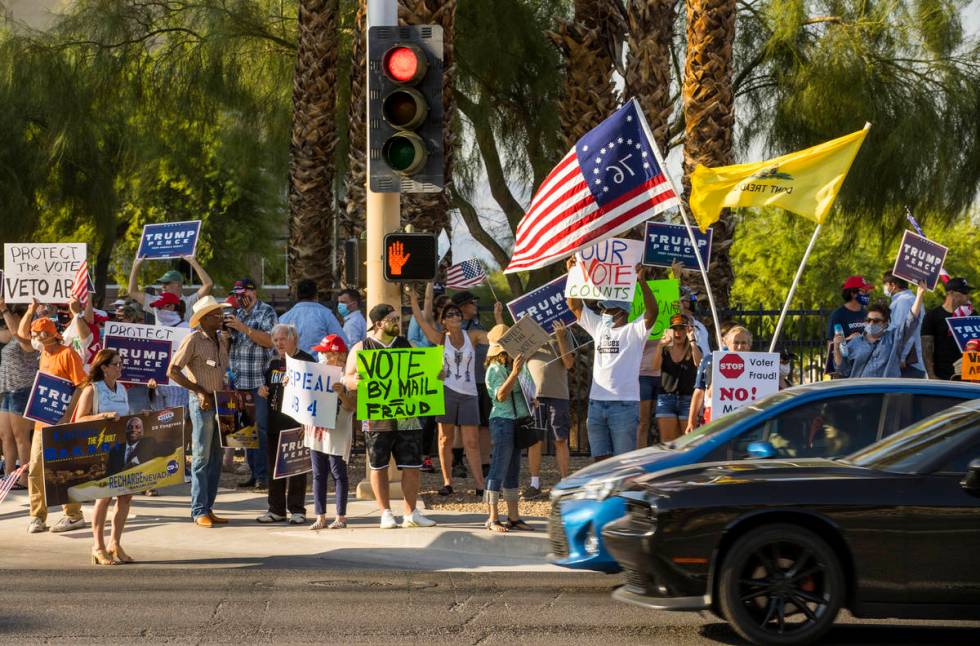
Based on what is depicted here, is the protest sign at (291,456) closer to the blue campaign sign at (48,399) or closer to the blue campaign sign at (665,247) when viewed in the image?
the blue campaign sign at (48,399)

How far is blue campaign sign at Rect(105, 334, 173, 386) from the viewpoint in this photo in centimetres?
1362

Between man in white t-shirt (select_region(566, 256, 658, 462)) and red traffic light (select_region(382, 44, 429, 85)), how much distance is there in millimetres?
2575

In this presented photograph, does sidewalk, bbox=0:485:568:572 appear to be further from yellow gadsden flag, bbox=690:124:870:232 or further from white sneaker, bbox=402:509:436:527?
yellow gadsden flag, bbox=690:124:870:232

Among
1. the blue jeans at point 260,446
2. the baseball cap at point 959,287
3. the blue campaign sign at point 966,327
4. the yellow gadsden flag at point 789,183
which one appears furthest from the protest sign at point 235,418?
the baseball cap at point 959,287

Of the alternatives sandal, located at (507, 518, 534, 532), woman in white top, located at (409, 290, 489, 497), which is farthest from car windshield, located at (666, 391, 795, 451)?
woman in white top, located at (409, 290, 489, 497)

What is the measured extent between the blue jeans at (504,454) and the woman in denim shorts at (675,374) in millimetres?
2974

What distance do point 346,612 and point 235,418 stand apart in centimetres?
397

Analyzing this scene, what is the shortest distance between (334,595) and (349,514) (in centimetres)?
349

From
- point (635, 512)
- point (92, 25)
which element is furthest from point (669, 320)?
point (92, 25)

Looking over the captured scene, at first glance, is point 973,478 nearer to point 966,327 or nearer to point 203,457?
point 203,457

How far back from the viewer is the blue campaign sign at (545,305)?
44.4 ft

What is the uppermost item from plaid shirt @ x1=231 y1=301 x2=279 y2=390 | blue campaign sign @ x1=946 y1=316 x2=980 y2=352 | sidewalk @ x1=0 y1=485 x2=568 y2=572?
blue campaign sign @ x1=946 y1=316 x2=980 y2=352

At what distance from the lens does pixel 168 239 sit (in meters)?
16.2

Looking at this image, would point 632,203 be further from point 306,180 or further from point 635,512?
point 306,180
